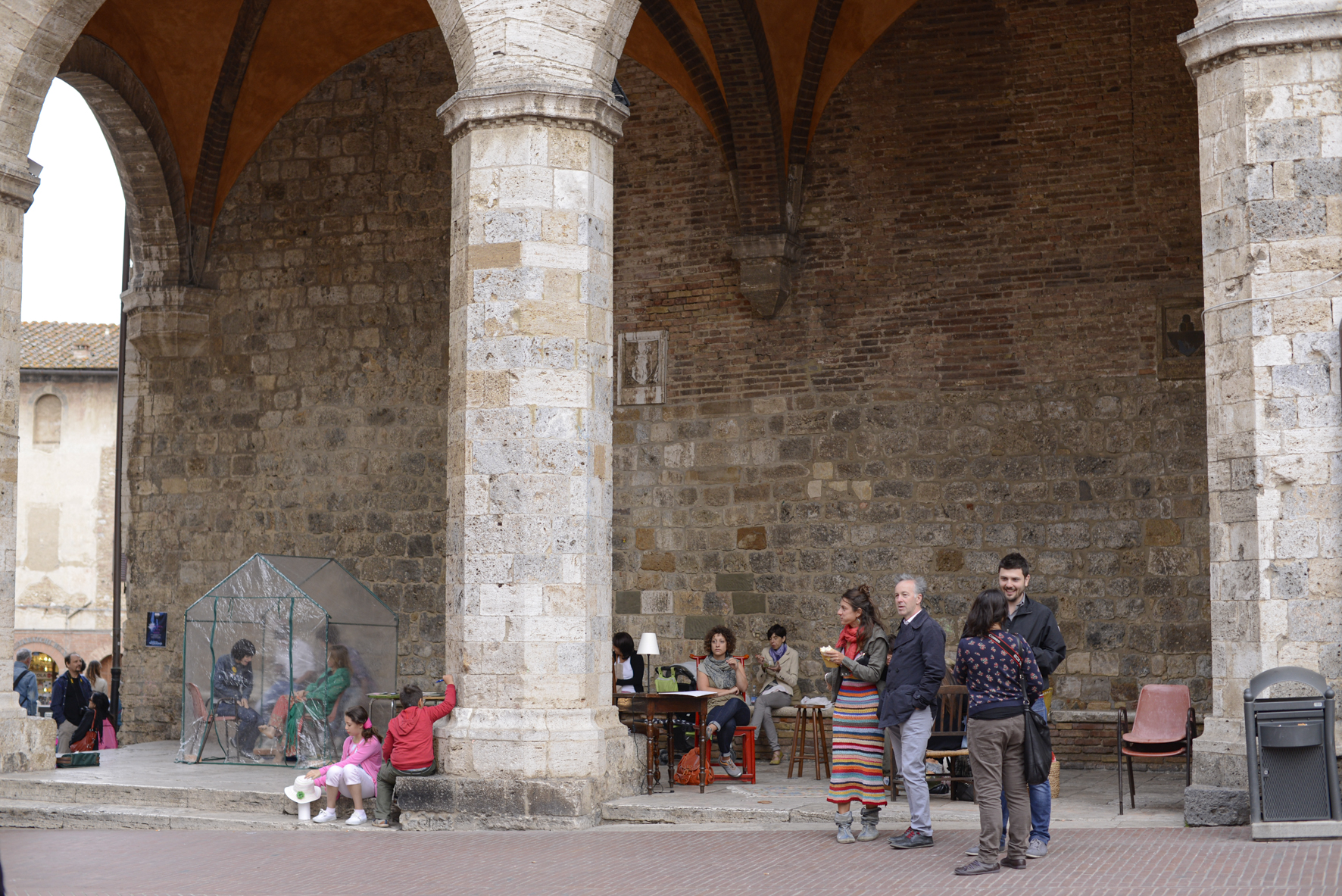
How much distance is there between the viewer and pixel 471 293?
28.1 ft

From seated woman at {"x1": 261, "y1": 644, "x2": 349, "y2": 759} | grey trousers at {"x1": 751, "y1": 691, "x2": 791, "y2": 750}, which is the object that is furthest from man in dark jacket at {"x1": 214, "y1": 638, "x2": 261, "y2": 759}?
grey trousers at {"x1": 751, "y1": 691, "x2": 791, "y2": 750}

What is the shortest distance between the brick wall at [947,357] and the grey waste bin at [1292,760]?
16.0 ft

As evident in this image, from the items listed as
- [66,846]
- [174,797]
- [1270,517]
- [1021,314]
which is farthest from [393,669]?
[1270,517]

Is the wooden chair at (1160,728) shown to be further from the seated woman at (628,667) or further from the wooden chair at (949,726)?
the seated woman at (628,667)

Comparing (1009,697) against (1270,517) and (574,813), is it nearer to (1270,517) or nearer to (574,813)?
(1270,517)

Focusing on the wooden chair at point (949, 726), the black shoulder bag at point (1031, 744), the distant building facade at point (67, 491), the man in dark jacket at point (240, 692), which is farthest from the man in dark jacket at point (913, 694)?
the distant building facade at point (67, 491)

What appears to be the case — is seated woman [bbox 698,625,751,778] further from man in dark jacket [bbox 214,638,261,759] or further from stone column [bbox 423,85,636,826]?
man in dark jacket [bbox 214,638,261,759]

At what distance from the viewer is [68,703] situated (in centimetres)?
1322

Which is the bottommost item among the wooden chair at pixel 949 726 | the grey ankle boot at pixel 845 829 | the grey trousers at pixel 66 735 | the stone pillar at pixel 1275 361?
the grey trousers at pixel 66 735

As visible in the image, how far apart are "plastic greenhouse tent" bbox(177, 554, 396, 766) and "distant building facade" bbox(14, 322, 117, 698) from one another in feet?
71.4

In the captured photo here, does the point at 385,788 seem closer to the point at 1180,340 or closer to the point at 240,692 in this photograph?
the point at 240,692

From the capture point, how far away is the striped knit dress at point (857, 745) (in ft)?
23.8

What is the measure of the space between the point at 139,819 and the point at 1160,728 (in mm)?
6310

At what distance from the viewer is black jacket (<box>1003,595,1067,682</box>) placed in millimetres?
7180
